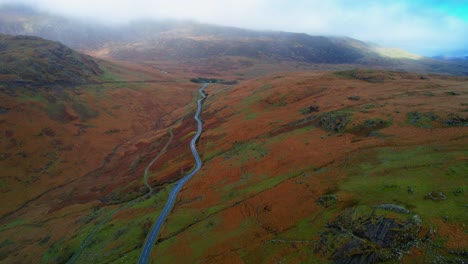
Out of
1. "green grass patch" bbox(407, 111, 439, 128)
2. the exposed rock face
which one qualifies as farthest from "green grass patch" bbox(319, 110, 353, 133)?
the exposed rock face

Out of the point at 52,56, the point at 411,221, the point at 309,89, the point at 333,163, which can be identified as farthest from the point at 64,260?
the point at 52,56

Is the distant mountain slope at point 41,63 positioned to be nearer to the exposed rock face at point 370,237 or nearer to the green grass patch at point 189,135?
the green grass patch at point 189,135

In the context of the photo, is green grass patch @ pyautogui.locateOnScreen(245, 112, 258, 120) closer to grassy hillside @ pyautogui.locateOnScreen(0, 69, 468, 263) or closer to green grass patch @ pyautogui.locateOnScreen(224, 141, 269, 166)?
grassy hillside @ pyautogui.locateOnScreen(0, 69, 468, 263)

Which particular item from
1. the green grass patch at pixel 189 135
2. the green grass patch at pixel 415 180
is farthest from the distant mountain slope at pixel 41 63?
the green grass patch at pixel 415 180

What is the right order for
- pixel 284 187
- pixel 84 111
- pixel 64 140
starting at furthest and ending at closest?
1. pixel 84 111
2. pixel 64 140
3. pixel 284 187

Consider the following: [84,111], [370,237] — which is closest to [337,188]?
[370,237]

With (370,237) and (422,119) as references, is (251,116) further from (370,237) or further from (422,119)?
(370,237)

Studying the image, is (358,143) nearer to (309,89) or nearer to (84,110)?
(309,89)

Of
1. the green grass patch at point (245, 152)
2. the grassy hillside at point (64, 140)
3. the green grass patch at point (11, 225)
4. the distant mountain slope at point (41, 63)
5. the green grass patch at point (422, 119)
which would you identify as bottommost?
the green grass patch at point (11, 225)
